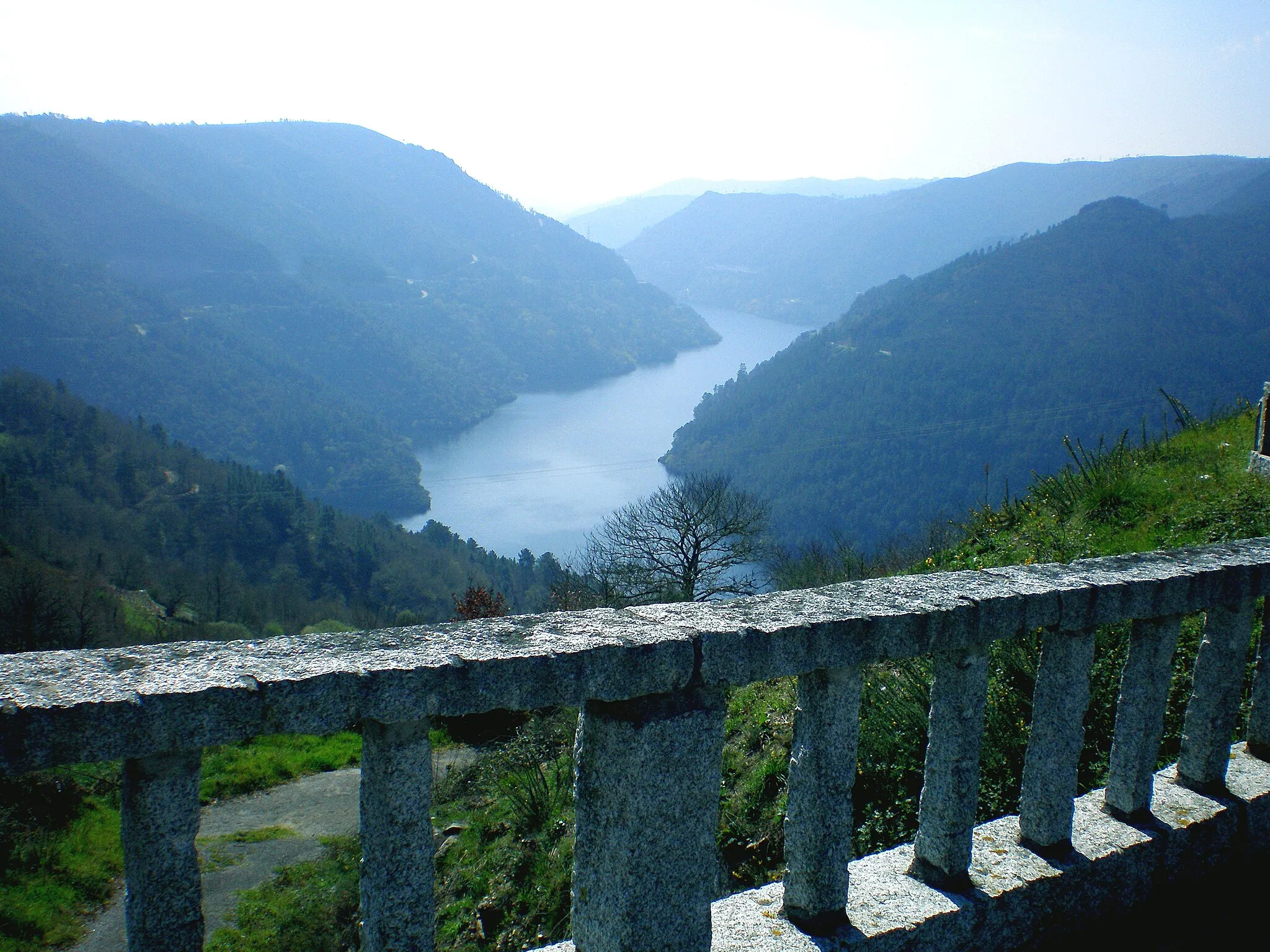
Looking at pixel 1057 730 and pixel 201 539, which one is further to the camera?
→ pixel 201 539

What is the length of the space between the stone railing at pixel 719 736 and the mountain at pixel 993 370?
6339cm

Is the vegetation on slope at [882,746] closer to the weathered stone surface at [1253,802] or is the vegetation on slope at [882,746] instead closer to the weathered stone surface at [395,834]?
the weathered stone surface at [1253,802]

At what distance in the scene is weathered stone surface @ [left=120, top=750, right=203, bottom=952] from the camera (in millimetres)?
1307

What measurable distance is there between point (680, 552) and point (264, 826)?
17.0 metres

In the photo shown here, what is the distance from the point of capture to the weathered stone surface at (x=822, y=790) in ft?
5.99

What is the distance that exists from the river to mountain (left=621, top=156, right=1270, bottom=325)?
99.5ft

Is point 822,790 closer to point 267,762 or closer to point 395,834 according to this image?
point 395,834

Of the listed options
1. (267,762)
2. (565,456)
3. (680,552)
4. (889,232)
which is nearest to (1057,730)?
(267,762)

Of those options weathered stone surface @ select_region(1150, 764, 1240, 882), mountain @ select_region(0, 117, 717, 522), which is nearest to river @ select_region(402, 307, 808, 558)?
mountain @ select_region(0, 117, 717, 522)

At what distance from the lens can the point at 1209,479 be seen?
6203 millimetres

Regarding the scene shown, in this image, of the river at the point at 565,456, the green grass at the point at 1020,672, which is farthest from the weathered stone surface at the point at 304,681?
the river at the point at 565,456

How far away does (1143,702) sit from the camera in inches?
91.5

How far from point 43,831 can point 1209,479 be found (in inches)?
367

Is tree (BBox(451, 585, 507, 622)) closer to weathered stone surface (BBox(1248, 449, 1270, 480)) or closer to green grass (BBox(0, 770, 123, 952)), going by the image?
green grass (BBox(0, 770, 123, 952))
